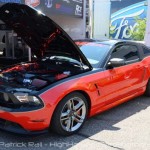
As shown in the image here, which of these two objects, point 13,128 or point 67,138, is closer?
point 13,128

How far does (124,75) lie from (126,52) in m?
0.65

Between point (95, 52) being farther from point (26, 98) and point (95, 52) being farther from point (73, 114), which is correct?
point (26, 98)

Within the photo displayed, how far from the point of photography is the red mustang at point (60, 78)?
12.0ft

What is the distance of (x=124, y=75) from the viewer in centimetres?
494

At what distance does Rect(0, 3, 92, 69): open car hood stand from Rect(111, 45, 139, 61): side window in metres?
0.87

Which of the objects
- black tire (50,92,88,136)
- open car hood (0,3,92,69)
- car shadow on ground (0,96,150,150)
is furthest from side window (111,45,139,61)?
black tire (50,92,88,136)

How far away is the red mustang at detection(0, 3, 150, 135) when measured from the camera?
366 centimetres

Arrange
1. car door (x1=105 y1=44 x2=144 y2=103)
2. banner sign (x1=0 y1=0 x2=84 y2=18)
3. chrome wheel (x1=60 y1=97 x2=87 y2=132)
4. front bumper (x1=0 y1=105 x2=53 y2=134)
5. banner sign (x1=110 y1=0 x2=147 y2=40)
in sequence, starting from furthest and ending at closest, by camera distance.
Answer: banner sign (x1=110 y1=0 x2=147 y2=40) < banner sign (x1=0 y1=0 x2=84 y2=18) < car door (x1=105 y1=44 x2=144 y2=103) < chrome wheel (x1=60 y1=97 x2=87 y2=132) < front bumper (x1=0 y1=105 x2=53 y2=134)

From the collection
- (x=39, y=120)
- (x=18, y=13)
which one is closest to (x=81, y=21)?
(x=18, y=13)

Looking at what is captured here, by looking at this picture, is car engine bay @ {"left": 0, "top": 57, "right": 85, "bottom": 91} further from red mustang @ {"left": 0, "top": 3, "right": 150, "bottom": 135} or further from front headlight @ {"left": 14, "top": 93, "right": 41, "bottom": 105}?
front headlight @ {"left": 14, "top": 93, "right": 41, "bottom": 105}

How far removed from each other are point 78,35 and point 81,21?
31.4 inches

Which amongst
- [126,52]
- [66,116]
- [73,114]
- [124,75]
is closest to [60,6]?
[126,52]

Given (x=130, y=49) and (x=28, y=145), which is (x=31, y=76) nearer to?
(x=28, y=145)

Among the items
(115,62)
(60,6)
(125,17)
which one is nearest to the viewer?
(115,62)
